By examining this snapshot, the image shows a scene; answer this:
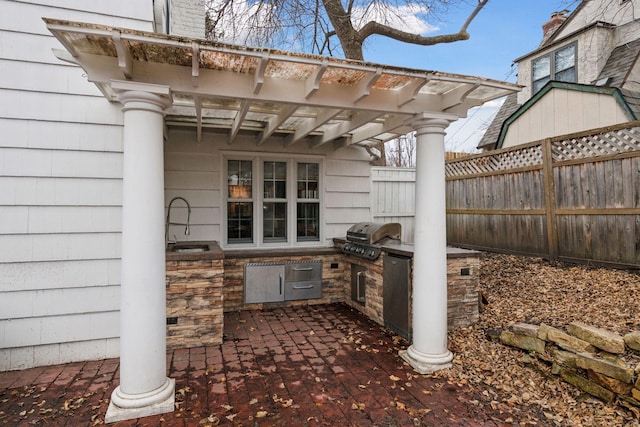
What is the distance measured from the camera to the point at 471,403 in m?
2.77

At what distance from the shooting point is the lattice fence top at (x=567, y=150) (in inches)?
182

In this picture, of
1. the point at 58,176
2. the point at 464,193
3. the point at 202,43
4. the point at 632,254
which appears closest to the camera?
the point at 202,43

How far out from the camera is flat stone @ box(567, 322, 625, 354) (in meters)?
2.71

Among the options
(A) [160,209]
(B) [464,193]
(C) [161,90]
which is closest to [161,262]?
(A) [160,209]

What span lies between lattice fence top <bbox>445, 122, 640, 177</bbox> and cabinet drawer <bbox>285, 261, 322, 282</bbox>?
12.3ft

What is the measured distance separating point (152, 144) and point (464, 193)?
624 centimetres

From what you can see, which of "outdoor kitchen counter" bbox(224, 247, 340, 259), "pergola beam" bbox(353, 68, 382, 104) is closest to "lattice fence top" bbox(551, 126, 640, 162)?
"outdoor kitchen counter" bbox(224, 247, 340, 259)

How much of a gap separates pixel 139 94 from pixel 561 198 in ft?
18.3

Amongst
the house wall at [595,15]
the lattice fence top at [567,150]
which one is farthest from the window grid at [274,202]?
the house wall at [595,15]

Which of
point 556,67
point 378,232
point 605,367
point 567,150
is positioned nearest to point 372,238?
point 378,232

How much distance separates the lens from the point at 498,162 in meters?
6.57

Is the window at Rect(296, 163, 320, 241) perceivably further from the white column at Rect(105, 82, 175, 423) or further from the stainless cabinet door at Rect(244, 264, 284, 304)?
the white column at Rect(105, 82, 175, 423)

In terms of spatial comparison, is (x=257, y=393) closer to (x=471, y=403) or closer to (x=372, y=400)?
(x=372, y=400)

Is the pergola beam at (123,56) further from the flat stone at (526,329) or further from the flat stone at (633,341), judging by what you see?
the flat stone at (633,341)
